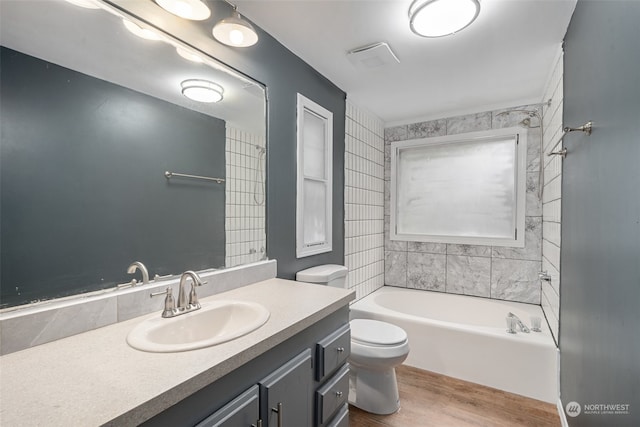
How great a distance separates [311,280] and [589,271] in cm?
139

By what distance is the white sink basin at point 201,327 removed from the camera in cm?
83

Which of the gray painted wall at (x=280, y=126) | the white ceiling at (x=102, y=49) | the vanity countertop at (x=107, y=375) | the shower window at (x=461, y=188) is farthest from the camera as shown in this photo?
the shower window at (x=461, y=188)

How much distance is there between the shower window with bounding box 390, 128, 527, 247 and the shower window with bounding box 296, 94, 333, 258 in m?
1.32

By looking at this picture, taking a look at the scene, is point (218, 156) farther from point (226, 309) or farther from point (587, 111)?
point (587, 111)

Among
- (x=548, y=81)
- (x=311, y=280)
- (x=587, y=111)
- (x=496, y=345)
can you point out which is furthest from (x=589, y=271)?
(x=548, y=81)

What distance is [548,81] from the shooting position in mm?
2256

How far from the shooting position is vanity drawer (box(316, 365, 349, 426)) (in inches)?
44.9

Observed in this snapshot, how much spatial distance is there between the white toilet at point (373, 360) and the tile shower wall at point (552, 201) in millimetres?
1126
